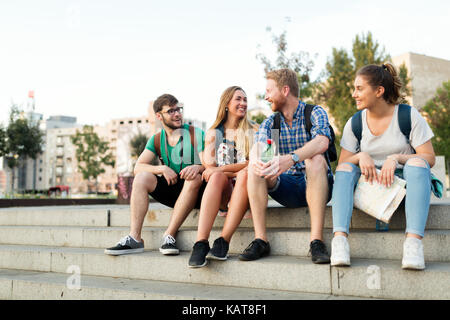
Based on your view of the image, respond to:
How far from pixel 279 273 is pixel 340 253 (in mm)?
441

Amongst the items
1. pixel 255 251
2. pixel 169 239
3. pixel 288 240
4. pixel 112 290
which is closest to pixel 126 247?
pixel 169 239

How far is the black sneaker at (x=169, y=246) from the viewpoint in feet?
10.1

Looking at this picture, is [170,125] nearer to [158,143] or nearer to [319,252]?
[158,143]

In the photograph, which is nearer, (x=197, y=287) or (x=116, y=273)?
(x=197, y=287)

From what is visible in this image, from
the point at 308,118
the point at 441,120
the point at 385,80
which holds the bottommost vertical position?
the point at 308,118

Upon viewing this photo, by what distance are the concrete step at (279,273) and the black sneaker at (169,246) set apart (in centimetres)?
6

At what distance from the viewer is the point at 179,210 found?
3.32 metres

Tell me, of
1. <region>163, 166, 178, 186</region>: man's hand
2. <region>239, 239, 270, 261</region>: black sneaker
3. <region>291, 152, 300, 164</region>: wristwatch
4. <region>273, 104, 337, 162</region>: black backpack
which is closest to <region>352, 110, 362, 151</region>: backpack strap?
<region>273, 104, 337, 162</region>: black backpack

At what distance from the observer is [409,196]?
244cm

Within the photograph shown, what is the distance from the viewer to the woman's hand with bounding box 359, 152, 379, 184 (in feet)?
8.63
